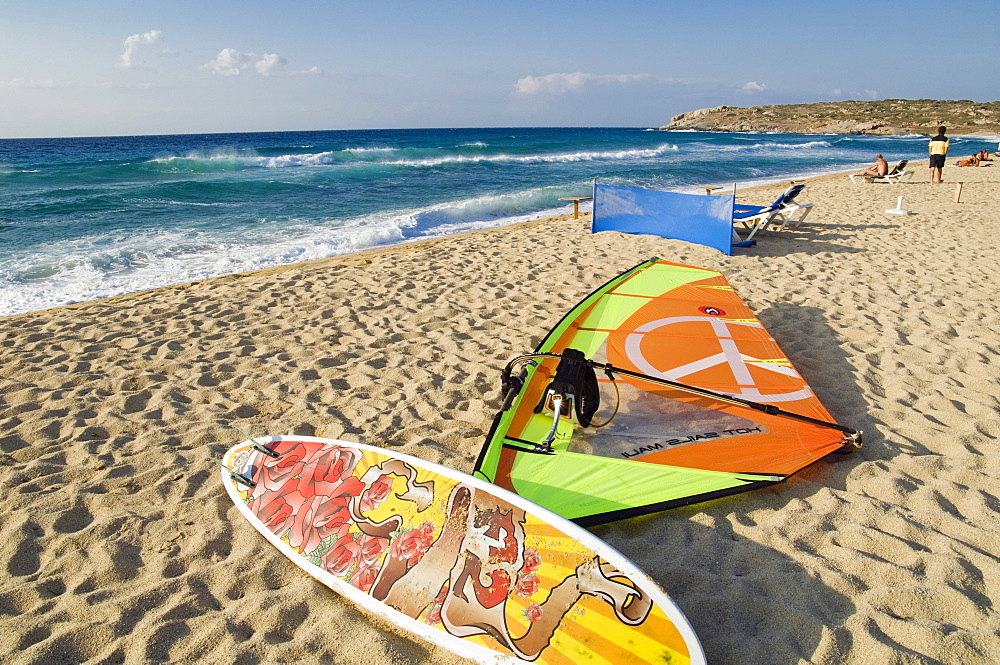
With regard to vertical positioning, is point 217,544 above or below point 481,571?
below

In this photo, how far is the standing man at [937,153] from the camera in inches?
535

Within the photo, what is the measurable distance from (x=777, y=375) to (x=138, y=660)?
12.1 feet

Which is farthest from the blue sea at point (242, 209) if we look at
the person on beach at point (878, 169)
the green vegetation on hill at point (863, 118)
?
the green vegetation on hill at point (863, 118)

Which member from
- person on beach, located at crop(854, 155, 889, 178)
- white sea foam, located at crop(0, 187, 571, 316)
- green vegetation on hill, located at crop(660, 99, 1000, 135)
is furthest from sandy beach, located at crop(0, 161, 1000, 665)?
green vegetation on hill, located at crop(660, 99, 1000, 135)

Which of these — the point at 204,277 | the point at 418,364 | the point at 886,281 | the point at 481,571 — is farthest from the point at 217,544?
the point at 886,281

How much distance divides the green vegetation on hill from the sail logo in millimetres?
64854

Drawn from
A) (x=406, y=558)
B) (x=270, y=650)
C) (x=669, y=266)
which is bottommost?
(x=270, y=650)

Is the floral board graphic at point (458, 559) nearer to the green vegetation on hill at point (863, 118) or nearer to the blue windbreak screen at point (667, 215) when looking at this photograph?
the blue windbreak screen at point (667, 215)

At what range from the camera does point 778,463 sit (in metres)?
2.84

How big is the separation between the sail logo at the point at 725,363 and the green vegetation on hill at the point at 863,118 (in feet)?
213

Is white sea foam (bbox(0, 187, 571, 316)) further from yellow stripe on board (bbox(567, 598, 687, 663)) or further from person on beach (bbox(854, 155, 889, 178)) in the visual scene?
person on beach (bbox(854, 155, 889, 178))

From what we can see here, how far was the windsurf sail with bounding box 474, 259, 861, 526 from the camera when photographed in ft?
8.71

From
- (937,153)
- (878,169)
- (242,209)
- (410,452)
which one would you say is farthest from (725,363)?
(937,153)

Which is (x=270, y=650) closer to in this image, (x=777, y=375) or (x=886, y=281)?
(x=777, y=375)
